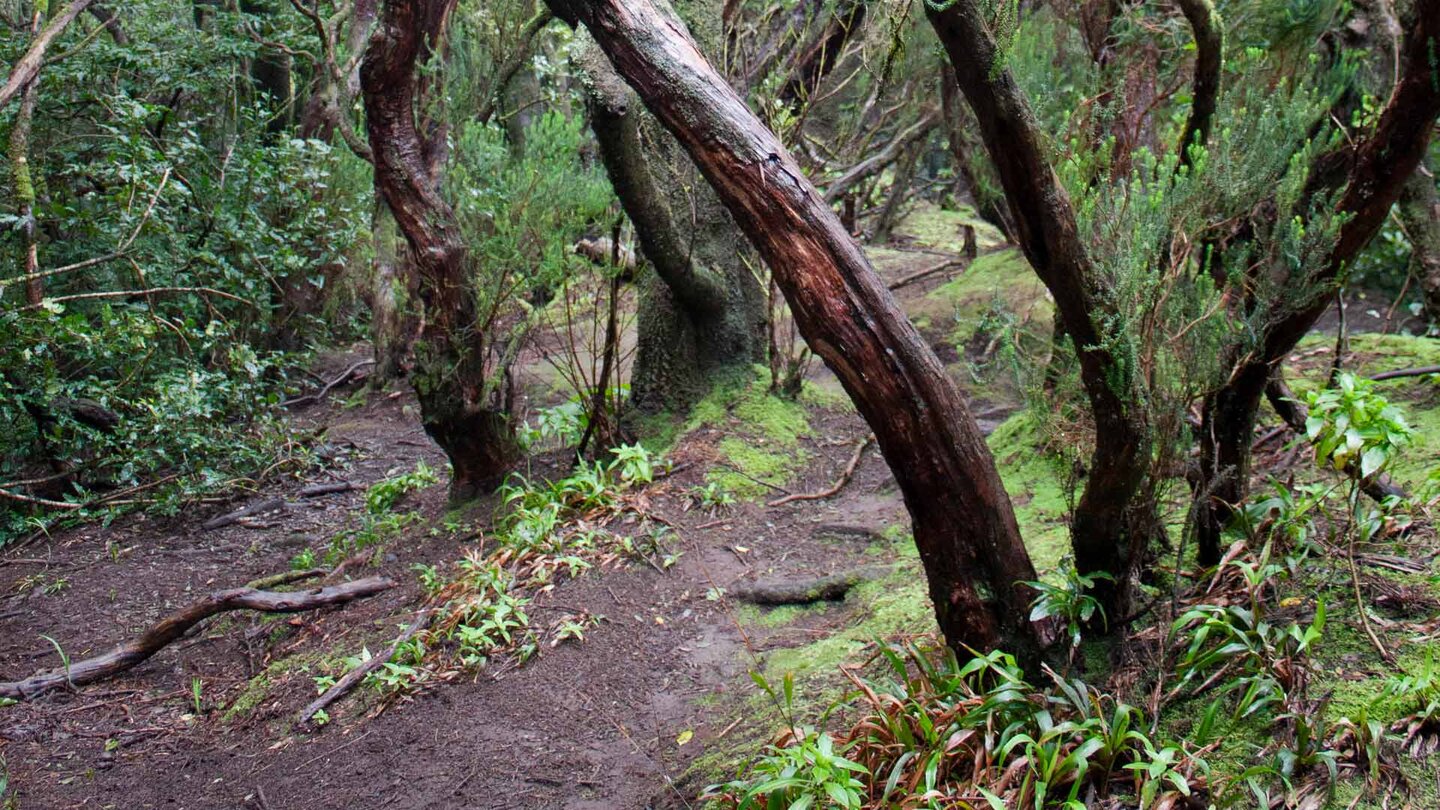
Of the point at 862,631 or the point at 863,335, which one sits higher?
the point at 863,335

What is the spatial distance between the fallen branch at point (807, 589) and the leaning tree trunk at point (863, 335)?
1.53 m

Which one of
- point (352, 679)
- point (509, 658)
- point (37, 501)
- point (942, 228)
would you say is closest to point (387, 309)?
point (37, 501)

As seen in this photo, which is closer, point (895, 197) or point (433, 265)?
point (433, 265)

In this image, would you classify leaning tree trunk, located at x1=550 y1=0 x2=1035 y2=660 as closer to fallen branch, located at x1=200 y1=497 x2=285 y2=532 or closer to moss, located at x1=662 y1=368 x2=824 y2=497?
moss, located at x1=662 y1=368 x2=824 y2=497

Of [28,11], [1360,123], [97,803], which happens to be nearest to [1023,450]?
[1360,123]

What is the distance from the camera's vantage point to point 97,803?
4.13 meters

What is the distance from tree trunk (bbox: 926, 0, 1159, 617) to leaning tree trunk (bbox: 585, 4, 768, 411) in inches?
133

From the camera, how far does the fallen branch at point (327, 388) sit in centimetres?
970

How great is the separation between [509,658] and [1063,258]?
306 centimetres

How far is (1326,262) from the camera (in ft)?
10.1

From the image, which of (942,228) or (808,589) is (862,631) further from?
(942,228)

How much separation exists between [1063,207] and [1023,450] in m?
2.96

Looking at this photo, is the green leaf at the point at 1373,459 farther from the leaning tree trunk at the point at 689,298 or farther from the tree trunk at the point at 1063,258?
the leaning tree trunk at the point at 689,298

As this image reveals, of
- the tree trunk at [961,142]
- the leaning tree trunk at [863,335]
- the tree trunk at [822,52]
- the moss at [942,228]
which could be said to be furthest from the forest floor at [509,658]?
the moss at [942,228]
